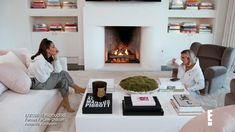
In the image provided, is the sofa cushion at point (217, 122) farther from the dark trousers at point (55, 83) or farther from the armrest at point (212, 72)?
the armrest at point (212, 72)

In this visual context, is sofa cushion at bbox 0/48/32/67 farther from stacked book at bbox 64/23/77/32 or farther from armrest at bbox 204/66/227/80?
armrest at bbox 204/66/227/80

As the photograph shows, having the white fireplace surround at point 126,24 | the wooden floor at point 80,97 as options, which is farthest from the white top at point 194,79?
the white fireplace surround at point 126,24

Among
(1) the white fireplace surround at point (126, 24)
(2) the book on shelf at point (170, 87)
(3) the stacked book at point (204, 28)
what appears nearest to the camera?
(2) the book on shelf at point (170, 87)

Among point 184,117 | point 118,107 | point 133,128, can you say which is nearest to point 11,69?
point 118,107

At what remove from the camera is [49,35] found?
4.79m

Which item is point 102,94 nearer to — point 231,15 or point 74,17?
point 74,17

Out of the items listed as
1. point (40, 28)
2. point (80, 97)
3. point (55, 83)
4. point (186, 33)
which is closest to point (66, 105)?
point (55, 83)

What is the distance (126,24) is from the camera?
4.48 metres

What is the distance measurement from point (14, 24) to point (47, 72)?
263 centimetres

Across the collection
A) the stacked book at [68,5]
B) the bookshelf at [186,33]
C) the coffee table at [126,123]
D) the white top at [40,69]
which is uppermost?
the stacked book at [68,5]

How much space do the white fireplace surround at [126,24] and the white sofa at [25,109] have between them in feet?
7.15

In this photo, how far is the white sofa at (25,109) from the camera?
5.63 ft

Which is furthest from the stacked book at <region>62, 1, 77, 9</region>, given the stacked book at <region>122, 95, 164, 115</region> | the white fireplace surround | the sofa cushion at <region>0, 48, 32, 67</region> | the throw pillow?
the stacked book at <region>122, 95, 164, 115</region>

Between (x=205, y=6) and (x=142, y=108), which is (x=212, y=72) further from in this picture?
(x=205, y=6)
